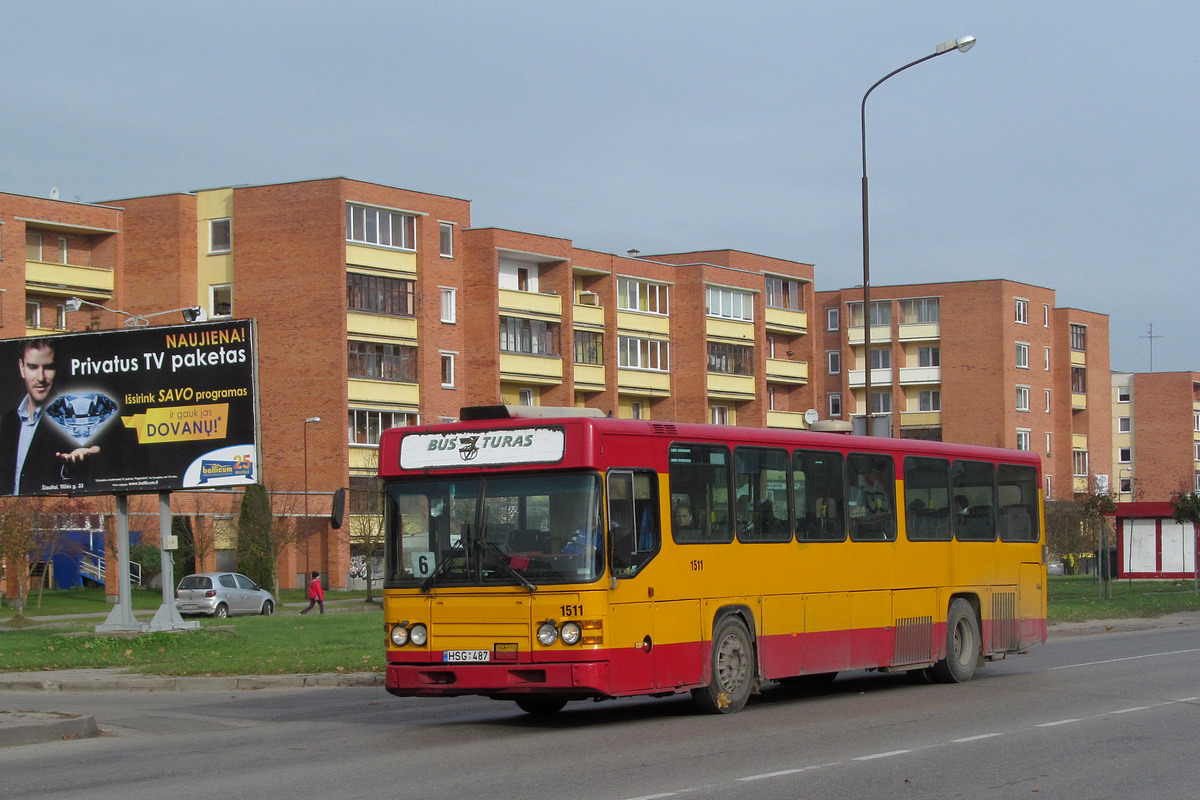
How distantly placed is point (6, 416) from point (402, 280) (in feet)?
133

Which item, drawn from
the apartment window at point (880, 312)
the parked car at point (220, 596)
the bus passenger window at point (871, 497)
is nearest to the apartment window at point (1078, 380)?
the apartment window at point (880, 312)

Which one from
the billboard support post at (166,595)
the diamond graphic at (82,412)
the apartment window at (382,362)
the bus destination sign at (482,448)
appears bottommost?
the billboard support post at (166,595)

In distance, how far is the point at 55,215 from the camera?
65875 millimetres

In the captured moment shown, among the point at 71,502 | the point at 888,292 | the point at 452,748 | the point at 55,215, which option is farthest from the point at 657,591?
the point at 888,292

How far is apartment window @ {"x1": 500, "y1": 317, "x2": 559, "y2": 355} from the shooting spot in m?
74.3

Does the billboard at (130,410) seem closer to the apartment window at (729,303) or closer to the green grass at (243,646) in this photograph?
the green grass at (243,646)

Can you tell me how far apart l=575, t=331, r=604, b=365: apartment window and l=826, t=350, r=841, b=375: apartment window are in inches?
1301

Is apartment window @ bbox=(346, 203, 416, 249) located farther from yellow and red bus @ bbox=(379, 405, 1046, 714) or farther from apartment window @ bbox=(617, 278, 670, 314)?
yellow and red bus @ bbox=(379, 405, 1046, 714)

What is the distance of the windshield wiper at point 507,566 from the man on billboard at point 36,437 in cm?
1722

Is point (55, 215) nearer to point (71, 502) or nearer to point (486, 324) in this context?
point (71, 502)

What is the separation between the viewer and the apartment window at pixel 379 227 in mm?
65938

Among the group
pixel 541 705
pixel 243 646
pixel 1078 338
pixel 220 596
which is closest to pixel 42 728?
pixel 541 705

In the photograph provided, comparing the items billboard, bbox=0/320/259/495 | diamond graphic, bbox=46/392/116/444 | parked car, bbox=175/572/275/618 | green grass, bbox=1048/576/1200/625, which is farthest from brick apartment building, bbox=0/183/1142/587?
green grass, bbox=1048/576/1200/625

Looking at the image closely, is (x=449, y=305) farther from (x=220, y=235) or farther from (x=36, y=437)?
(x=36, y=437)
